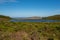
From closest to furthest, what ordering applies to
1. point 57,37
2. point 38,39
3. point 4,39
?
point 4,39 < point 38,39 < point 57,37

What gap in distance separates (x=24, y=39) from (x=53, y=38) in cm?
322

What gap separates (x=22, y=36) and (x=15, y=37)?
36.8 inches

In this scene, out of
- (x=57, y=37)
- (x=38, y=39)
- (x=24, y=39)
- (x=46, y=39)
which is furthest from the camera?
(x=57, y=37)

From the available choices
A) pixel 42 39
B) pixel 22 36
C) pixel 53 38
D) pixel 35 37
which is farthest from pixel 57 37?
Result: pixel 22 36

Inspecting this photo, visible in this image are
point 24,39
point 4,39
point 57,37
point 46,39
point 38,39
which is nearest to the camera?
point 4,39

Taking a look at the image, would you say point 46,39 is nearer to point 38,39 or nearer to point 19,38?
point 38,39

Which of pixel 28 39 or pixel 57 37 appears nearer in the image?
pixel 28 39

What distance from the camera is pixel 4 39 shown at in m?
9.41

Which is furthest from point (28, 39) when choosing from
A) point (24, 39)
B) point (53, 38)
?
point (53, 38)

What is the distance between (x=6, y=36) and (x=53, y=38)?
4426 mm

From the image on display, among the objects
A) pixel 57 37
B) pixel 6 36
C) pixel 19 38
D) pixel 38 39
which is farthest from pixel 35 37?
pixel 57 37

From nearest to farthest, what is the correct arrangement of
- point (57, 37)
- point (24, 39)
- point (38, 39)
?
point (24, 39), point (38, 39), point (57, 37)

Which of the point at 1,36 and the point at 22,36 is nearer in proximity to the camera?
the point at 1,36

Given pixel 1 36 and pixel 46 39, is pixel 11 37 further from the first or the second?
pixel 46 39
